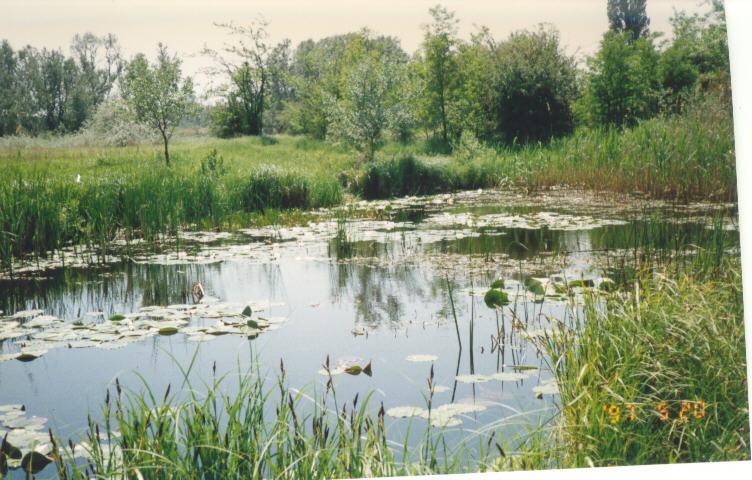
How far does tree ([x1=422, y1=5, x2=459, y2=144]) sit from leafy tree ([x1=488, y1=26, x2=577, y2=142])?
A: 0.23 metres

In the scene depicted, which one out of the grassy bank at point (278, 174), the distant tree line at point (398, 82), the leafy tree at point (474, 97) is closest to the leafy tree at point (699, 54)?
the distant tree line at point (398, 82)

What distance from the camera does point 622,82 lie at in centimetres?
303

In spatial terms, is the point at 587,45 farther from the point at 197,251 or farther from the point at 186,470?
the point at 186,470

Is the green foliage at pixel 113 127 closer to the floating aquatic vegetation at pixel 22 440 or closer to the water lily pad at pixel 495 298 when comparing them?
the floating aquatic vegetation at pixel 22 440

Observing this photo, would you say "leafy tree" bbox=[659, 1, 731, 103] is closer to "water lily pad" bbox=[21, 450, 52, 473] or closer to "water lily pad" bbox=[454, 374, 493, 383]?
"water lily pad" bbox=[454, 374, 493, 383]

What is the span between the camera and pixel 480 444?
2223 millimetres

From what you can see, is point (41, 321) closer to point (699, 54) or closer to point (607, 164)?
point (607, 164)

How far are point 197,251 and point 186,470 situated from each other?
153cm

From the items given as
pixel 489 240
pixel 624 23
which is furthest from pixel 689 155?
pixel 489 240

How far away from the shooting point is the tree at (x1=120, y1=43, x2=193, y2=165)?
2.79m

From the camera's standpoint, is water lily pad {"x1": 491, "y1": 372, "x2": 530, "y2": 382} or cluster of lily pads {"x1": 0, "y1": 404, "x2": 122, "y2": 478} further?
water lily pad {"x1": 491, "y1": 372, "x2": 530, "y2": 382}

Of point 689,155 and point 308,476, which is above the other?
point 689,155
